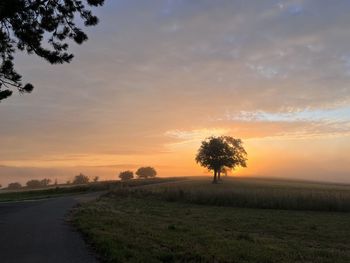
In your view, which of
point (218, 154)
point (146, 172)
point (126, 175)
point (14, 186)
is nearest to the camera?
point (218, 154)

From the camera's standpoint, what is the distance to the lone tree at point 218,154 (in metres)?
97.6

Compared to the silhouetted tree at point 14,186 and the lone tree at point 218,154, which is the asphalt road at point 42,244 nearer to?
the lone tree at point 218,154

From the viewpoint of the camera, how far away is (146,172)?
185250 millimetres

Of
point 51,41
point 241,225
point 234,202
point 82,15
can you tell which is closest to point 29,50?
point 51,41

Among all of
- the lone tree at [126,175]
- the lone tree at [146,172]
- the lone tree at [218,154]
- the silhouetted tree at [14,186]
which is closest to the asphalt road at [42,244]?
the lone tree at [218,154]

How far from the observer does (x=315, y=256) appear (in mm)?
12695

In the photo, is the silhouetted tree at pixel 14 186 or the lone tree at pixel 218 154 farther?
the silhouetted tree at pixel 14 186

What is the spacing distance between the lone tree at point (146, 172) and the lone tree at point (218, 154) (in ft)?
281

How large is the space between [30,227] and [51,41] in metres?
7.08

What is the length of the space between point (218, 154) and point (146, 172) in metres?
91.1

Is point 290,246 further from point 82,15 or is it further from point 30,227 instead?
point 82,15

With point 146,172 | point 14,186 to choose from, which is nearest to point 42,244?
point 14,186

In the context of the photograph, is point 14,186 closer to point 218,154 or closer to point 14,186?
point 14,186

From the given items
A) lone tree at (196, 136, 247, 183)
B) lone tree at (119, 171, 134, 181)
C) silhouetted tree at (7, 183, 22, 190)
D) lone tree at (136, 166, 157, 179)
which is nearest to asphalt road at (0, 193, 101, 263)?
lone tree at (196, 136, 247, 183)
